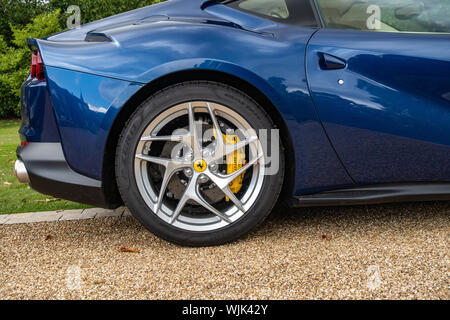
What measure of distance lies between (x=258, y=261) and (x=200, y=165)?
0.57m

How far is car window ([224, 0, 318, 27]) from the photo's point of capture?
219 cm

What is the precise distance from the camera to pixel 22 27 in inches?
671

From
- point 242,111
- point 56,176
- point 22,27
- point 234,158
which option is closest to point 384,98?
point 242,111

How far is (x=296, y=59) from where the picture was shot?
207 cm

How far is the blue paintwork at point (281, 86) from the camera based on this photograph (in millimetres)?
2059

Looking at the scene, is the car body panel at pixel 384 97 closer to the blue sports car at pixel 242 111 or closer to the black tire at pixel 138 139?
the blue sports car at pixel 242 111

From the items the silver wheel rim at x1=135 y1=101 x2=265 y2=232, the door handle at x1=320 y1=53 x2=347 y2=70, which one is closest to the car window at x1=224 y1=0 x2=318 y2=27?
the door handle at x1=320 y1=53 x2=347 y2=70

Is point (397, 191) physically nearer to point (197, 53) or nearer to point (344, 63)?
point (344, 63)

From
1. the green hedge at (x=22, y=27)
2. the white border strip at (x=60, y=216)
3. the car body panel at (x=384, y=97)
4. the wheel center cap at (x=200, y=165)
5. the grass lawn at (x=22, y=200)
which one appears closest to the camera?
the car body panel at (x=384, y=97)

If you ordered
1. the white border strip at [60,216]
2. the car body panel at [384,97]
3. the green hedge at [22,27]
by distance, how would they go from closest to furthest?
the car body panel at [384,97] < the white border strip at [60,216] < the green hedge at [22,27]

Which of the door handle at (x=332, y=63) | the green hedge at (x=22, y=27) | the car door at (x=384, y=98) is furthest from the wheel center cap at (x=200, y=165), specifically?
the green hedge at (x=22, y=27)

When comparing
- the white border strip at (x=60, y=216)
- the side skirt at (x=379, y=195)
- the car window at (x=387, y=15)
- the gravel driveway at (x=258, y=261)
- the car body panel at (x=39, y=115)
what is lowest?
the white border strip at (x=60, y=216)

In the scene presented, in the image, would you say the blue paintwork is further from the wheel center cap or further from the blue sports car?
the wheel center cap

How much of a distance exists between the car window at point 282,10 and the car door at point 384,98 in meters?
0.12
